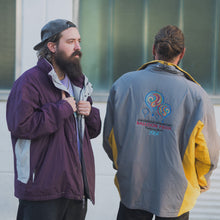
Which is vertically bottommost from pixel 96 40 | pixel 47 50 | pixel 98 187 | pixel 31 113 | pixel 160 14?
pixel 98 187

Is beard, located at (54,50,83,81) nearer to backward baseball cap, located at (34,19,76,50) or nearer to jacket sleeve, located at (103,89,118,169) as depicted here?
backward baseball cap, located at (34,19,76,50)

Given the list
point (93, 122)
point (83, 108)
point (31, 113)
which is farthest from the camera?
point (93, 122)

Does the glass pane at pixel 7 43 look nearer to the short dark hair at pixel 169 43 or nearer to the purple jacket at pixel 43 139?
the purple jacket at pixel 43 139

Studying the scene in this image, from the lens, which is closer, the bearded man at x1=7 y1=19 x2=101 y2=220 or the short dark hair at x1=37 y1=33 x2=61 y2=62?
the bearded man at x1=7 y1=19 x2=101 y2=220

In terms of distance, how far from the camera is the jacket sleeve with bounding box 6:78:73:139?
2.43 m

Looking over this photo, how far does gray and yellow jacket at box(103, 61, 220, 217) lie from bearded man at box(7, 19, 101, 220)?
278 millimetres

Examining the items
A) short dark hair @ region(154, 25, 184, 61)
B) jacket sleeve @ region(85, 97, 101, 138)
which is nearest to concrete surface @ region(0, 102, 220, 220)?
jacket sleeve @ region(85, 97, 101, 138)

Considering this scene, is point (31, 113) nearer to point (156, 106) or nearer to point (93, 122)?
point (93, 122)

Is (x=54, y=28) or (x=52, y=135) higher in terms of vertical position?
(x=54, y=28)

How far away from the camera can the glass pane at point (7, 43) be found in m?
4.61

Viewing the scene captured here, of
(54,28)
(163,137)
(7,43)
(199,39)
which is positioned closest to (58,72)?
(54,28)

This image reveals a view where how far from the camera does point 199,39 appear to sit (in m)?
4.62

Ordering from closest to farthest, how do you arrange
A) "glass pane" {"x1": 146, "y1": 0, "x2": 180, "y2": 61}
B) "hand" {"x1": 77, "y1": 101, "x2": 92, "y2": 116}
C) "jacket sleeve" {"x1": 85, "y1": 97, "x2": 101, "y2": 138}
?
"hand" {"x1": 77, "y1": 101, "x2": 92, "y2": 116} → "jacket sleeve" {"x1": 85, "y1": 97, "x2": 101, "y2": 138} → "glass pane" {"x1": 146, "y1": 0, "x2": 180, "y2": 61}

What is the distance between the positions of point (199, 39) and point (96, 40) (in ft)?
A: 3.92
